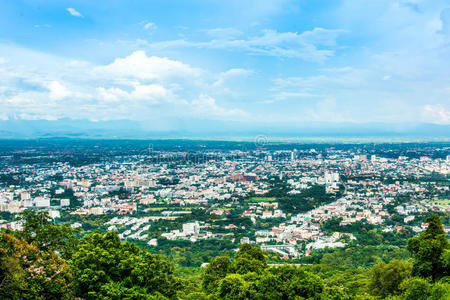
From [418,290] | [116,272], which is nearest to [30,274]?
[116,272]

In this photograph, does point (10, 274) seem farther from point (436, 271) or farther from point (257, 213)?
point (257, 213)

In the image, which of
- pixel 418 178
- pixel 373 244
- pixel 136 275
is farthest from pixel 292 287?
pixel 418 178

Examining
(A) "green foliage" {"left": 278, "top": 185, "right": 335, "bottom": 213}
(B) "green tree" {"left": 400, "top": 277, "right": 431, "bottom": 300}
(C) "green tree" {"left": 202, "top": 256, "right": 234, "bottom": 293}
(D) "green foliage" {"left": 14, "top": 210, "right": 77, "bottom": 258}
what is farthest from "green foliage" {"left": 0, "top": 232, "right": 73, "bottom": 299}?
(A) "green foliage" {"left": 278, "top": 185, "right": 335, "bottom": 213}

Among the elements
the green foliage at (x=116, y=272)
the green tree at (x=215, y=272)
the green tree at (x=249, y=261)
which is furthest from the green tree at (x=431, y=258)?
the green foliage at (x=116, y=272)

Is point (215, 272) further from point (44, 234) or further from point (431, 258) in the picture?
point (431, 258)

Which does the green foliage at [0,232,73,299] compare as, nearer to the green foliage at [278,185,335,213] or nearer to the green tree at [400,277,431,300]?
the green tree at [400,277,431,300]
